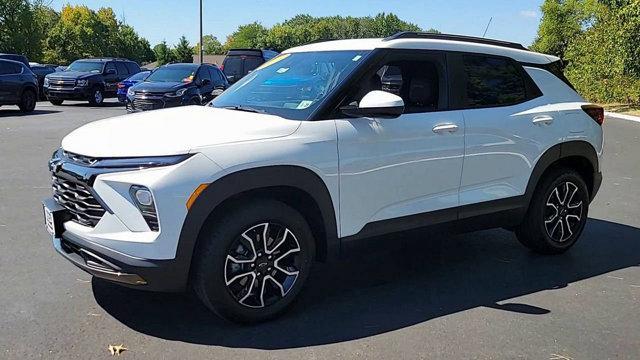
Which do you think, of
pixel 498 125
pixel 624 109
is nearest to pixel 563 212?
pixel 498 125

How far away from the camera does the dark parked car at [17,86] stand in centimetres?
1789

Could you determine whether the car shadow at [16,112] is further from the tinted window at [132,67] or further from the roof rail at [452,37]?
the roof rail at [452,37]

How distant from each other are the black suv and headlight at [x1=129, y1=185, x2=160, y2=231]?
68.1 feet

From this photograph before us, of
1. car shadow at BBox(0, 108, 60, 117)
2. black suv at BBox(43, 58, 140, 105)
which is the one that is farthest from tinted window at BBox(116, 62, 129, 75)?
car shadow at BBox(0, 108, 60, 117)

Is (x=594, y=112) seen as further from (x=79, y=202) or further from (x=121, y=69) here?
(x=121, y=69)

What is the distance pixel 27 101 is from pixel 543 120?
58.0 ft

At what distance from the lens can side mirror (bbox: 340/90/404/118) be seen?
3.94 meters

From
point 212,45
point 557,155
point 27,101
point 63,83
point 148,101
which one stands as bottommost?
point 27,101

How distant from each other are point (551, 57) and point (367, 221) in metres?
2.55

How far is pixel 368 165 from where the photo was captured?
4.07m

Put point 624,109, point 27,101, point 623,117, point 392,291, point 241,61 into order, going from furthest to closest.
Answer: point 624,109 → point 623,117 → point 241,61 → point 27,101 → point 392,291

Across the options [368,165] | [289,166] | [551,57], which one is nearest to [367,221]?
[368,165]

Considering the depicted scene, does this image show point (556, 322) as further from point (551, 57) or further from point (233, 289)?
point (551, 57)

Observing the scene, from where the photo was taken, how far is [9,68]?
59.8 feet
